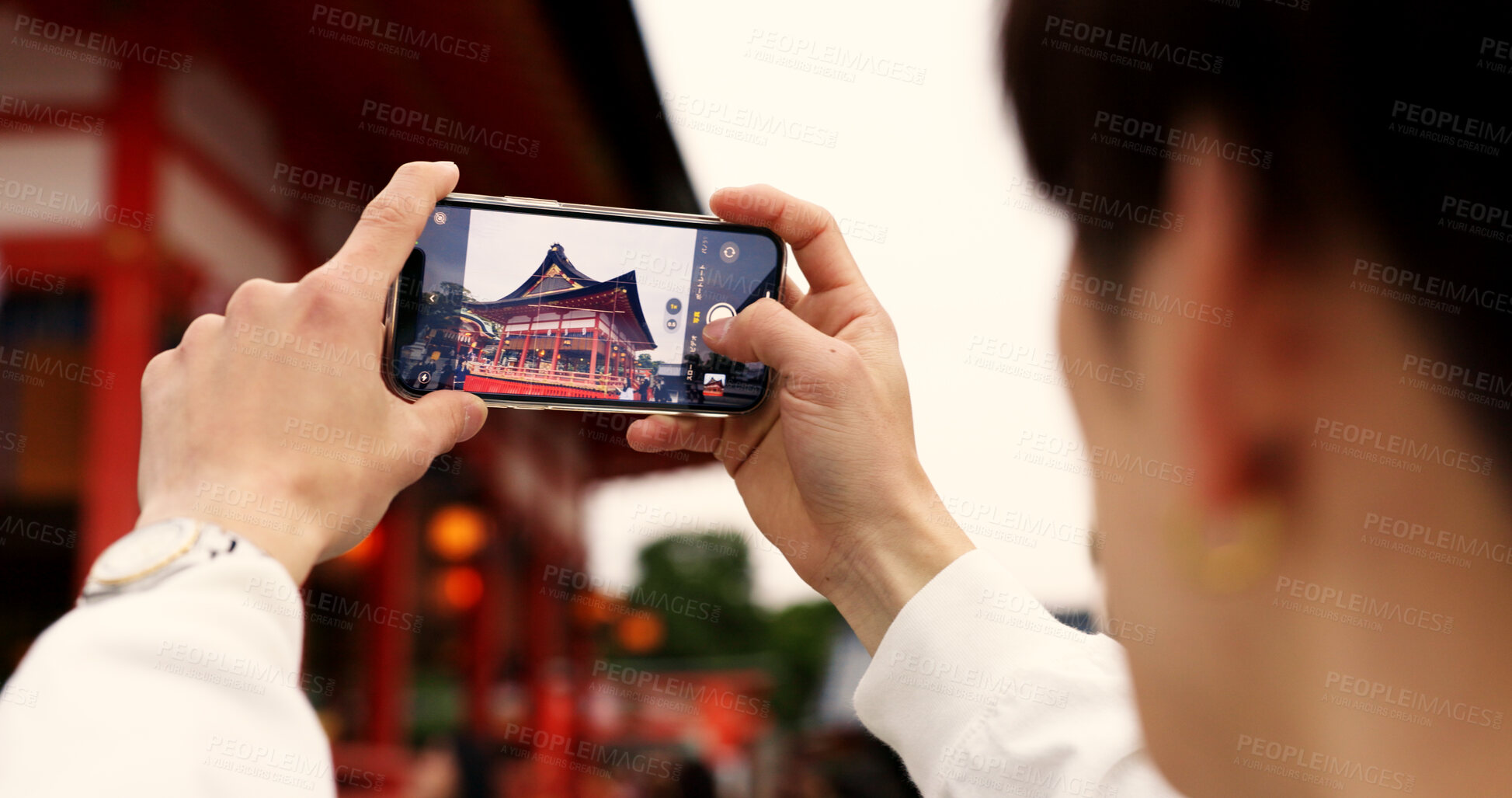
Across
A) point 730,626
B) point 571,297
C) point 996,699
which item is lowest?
point 730,626

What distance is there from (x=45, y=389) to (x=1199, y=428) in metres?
Answer: 3.66

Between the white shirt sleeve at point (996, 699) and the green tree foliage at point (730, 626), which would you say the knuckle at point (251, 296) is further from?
the green tree foliage at point (730, 626)

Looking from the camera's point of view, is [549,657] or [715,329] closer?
[715,329]

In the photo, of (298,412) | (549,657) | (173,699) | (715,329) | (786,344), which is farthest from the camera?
(549,657)

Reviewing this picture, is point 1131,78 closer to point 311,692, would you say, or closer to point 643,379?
point 643,379

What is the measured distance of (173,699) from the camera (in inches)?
25.2

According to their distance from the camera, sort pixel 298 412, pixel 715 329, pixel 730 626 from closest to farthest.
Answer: pixel 298 412, pixel 715 329, pixel 730 626

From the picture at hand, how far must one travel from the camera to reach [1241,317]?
0.51 metres

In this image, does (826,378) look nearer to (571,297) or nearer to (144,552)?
(571,297)

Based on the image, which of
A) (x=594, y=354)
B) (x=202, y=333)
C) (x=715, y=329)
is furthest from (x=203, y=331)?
(x=715, y=329)

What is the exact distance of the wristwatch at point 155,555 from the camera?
2.37 feet

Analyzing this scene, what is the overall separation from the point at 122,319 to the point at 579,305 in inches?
91.1

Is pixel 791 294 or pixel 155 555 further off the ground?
pixel 791 294

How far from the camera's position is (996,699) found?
110 centimetres
